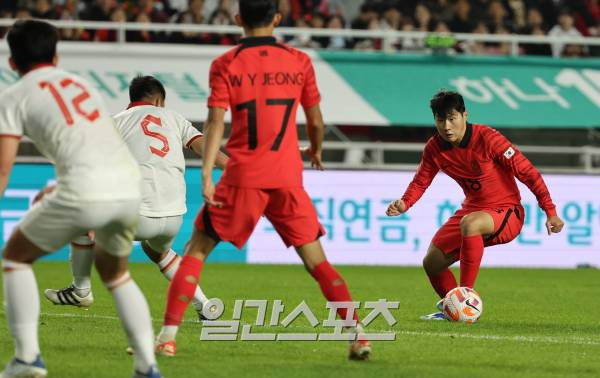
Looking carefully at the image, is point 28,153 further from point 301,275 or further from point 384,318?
point 384,318

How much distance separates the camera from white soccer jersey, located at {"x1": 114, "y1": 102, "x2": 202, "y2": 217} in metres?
8.93

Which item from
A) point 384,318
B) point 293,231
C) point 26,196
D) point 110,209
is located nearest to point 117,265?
point 110,209

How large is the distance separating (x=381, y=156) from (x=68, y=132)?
12576 mm

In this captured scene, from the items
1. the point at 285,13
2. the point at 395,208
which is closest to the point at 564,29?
the point at 285,13

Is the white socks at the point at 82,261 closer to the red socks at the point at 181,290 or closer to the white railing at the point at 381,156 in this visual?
the red socks at the point at 181,290

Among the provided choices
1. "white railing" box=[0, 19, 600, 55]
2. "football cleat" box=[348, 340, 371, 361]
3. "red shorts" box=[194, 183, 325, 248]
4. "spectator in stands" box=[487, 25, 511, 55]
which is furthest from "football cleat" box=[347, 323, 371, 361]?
"spectator in stands" box=[487, 25, 511, 55]

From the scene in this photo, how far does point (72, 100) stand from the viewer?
5910 millimetres

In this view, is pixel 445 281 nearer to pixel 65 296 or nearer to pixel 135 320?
pixel 65 296

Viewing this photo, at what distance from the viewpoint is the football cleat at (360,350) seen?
276 inches

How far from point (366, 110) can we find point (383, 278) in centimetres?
373

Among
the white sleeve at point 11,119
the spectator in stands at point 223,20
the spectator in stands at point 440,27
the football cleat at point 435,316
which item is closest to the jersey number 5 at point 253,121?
the white sleeve at point 11,119

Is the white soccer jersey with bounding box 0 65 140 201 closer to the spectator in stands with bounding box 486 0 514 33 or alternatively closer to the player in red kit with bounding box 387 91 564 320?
the player in red kit with bounding box 387 91 564 320

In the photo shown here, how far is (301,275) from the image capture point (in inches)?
603

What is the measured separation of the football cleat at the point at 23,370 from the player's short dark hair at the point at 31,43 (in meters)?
1.47
